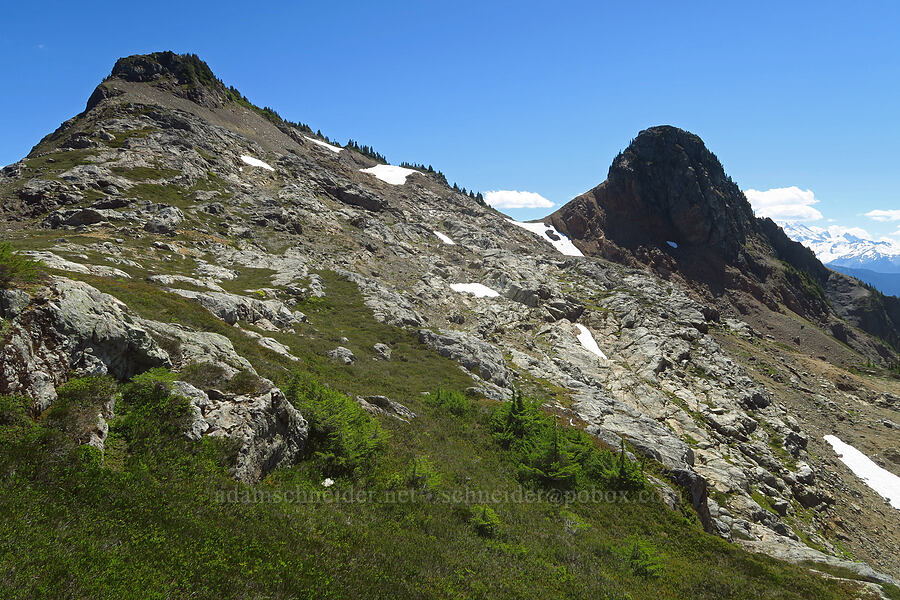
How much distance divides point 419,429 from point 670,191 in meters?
145

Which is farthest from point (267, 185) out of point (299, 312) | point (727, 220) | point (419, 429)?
point (727, 220)

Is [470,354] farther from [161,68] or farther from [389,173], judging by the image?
[161,68]

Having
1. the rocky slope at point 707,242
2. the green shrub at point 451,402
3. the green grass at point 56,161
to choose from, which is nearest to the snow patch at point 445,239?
the rocky slope at point 707,242

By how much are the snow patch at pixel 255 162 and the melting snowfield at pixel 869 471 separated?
115 metres

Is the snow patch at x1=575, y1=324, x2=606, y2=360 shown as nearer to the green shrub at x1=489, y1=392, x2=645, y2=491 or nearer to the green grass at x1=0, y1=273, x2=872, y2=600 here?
the green shrub at x1=489, y1=392, x2=645, y2=491

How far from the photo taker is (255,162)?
8438 cm

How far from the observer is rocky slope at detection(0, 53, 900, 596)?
14125 mm

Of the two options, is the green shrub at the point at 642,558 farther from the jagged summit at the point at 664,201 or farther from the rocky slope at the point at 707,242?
the jagged summit at the point at 664,201

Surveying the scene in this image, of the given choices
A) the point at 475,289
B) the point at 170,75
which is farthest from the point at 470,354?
the point at 170,75

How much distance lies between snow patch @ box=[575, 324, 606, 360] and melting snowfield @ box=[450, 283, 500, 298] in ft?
55.3

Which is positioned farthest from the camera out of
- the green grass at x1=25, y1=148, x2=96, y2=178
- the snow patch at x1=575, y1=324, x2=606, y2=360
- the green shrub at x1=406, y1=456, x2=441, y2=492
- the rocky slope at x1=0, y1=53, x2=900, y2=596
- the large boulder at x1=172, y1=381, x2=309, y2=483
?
the snow patch at x1=575, y1=324, x2=606, y2=360

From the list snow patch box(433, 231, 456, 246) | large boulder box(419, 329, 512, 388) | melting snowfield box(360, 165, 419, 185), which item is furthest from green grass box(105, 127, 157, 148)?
large boulder box(419, 329, 512, 388)

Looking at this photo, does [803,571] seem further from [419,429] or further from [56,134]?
[56,134]

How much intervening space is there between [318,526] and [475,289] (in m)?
63.4
